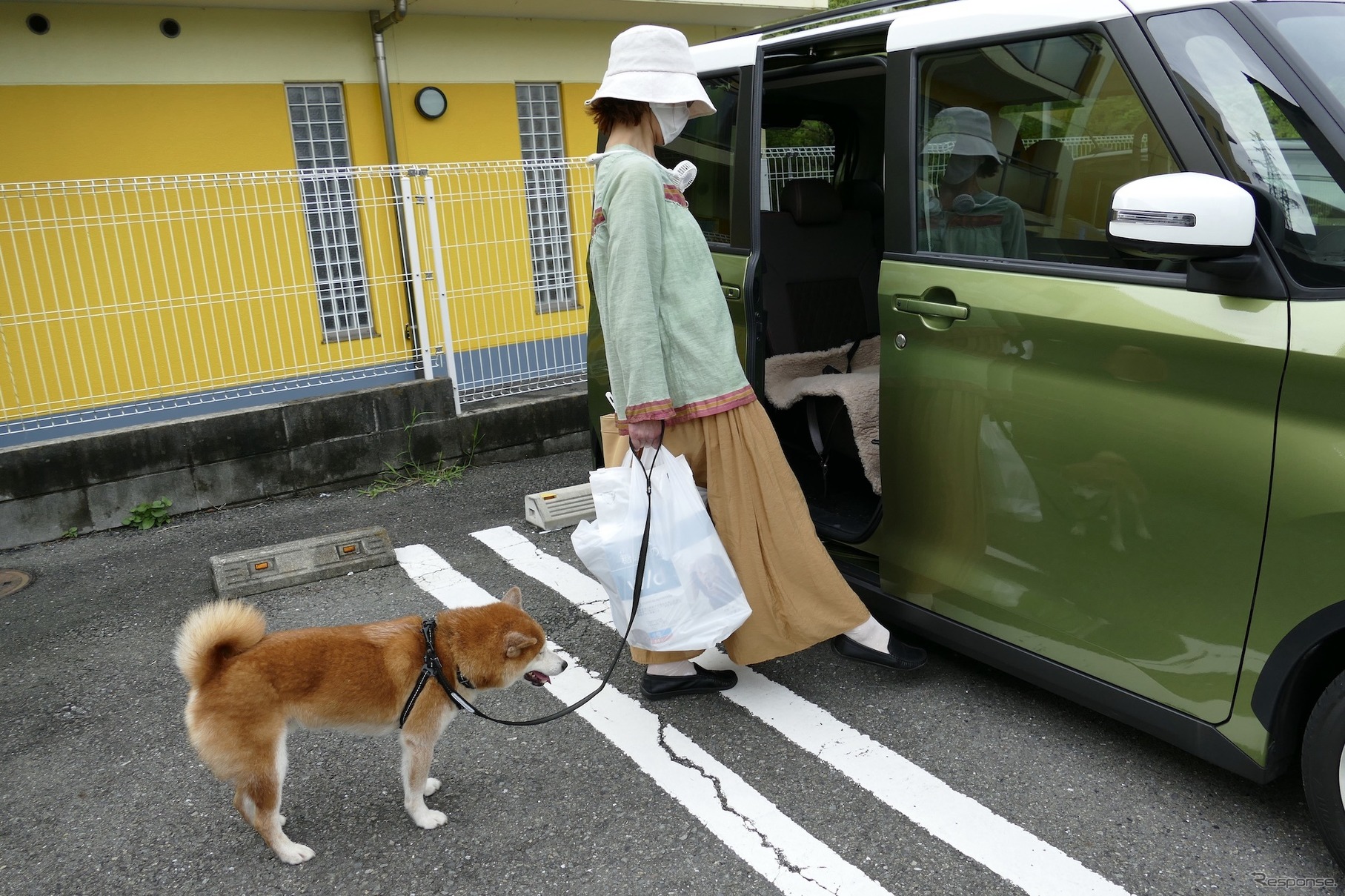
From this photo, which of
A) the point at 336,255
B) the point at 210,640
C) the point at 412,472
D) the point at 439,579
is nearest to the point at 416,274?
the point at 336,255

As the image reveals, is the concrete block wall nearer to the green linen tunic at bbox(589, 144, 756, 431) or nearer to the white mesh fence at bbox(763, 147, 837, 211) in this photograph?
the white mesh fence at bbox(763, 147, 837, 211)

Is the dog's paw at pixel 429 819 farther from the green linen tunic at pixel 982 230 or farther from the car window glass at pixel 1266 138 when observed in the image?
the car window glass at pixel 1266 138

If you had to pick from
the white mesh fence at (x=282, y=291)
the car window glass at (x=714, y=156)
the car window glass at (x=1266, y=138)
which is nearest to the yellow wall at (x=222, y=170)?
the white mesh fence at (x=282, y=291)

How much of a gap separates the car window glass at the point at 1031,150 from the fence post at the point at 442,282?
170 inches

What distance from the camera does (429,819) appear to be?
9.37 feet

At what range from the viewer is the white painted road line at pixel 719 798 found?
2.56 m

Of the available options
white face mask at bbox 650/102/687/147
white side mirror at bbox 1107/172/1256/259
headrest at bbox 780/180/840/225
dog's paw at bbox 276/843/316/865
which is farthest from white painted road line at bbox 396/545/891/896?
headrest at bbox 780/180/840/225

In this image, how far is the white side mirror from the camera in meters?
2.18

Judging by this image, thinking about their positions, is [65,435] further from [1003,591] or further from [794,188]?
[1003,591]

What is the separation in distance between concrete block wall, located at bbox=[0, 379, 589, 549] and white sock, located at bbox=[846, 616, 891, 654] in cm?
412

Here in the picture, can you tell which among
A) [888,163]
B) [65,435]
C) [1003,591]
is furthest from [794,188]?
[65,435]

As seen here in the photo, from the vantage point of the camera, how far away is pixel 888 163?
3.20 metres

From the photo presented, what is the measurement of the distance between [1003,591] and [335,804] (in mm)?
2183

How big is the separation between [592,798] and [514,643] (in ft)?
1.95
